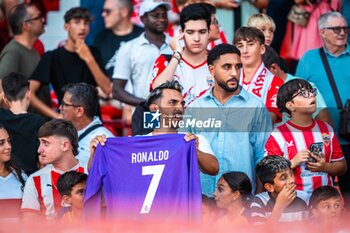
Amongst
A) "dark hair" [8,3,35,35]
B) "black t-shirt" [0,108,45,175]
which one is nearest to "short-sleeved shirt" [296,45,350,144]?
"black t-shirt" [0,108,45,175]

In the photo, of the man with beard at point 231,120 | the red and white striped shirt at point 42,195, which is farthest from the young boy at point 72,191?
the man with beard at point 231,120

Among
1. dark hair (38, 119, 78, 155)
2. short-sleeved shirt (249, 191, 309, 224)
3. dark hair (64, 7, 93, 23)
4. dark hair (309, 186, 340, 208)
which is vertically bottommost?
short-sleeved shirt (249, 191, 309, 224)

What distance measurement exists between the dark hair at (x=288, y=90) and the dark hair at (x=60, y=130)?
5.80 feet

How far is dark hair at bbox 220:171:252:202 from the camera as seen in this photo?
10.5 metres

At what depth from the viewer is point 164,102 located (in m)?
10.5

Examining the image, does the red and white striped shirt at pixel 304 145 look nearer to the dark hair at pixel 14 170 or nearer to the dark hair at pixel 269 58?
the dark hair at pixel 269 58

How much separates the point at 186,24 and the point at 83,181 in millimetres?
1850

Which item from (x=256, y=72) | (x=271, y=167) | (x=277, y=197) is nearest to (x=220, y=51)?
(x=256, y=72)

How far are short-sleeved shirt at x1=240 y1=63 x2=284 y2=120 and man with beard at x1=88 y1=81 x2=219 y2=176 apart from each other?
98cm

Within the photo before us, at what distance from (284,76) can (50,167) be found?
238 centimetres

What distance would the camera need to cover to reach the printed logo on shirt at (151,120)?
1048 centimetres

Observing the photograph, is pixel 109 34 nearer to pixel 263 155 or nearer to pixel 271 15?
pixel 271 15

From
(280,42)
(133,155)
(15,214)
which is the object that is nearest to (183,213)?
(133,155)

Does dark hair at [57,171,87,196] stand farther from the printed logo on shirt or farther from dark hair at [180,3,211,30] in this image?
dark hair at [180,3,211,30]
